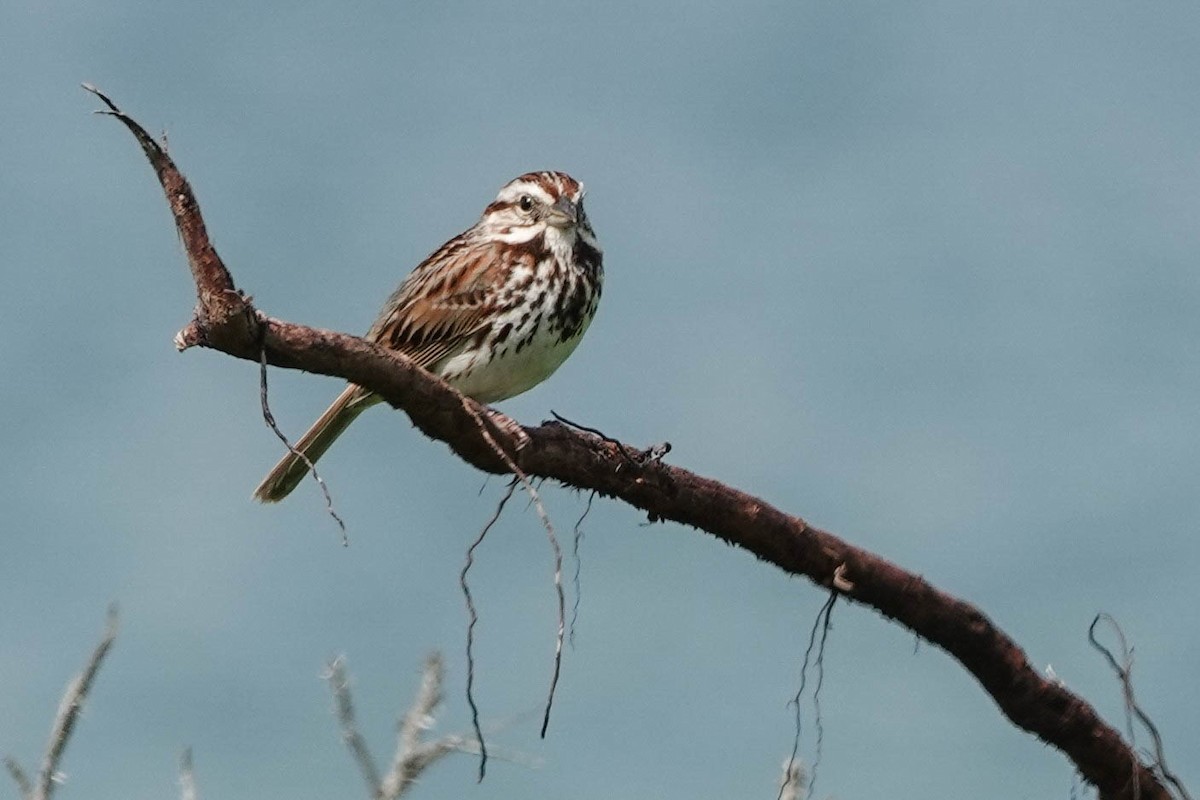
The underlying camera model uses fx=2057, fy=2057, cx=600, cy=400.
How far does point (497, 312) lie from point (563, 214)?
738 mm

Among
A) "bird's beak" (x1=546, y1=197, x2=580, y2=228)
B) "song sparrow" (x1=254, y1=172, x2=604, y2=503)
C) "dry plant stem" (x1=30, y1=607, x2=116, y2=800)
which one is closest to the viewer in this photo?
"dry plant stem" (x1=30, y1=607, x2=116, y2=800)

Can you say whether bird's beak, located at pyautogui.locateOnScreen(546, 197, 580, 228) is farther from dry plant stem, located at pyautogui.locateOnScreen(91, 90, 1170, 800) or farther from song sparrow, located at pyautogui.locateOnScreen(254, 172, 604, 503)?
dry plant stem, located at pyautogui.locateOnScreen(91, 90, 1170, 800)

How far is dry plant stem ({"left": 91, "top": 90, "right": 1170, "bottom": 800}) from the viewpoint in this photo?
21.9 ft

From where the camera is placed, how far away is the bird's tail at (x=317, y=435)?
9023mm

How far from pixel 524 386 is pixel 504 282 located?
463 millimetres

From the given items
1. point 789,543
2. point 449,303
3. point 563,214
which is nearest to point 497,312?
point 449,303

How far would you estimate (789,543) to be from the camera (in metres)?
7.15

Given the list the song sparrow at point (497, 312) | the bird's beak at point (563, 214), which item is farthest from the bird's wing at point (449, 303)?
the bird's beak at point (563, 214)

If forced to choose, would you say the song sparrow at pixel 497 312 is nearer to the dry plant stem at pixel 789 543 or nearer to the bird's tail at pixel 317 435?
the bird's tail at pixel 317 435

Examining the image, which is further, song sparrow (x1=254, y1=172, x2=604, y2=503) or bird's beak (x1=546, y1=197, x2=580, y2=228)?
bird's beak (x1=546, y1=197, x2=580, y2=228)

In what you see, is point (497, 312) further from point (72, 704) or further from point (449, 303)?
point (72, 704)

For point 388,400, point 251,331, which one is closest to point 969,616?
point 388,400

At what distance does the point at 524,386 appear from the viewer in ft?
29.4

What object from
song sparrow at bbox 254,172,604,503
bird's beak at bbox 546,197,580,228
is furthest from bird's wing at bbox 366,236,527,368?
bird's beak at bbox 546,197,580,228
